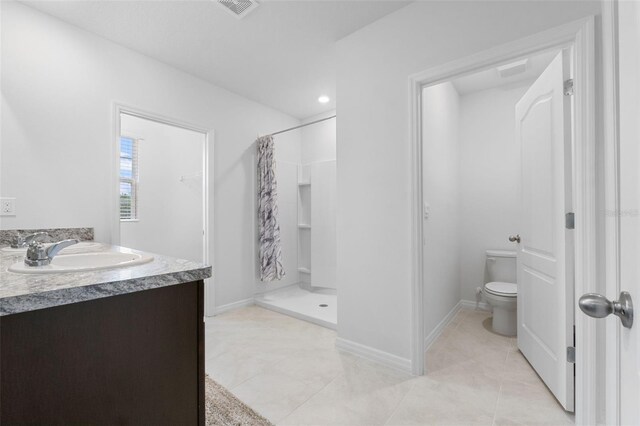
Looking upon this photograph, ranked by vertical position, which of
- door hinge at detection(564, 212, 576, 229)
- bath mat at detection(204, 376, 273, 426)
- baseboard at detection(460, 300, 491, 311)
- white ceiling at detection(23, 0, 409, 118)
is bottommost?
bath mat at detection(204, 376, 273, 426)

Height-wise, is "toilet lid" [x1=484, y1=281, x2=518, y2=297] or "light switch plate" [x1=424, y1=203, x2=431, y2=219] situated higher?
"light switch plate" [x1=424, y1=203, x2=431, y2=219]

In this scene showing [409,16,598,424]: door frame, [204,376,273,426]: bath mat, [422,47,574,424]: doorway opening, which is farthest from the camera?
[422,47,574,424]: doorway opening

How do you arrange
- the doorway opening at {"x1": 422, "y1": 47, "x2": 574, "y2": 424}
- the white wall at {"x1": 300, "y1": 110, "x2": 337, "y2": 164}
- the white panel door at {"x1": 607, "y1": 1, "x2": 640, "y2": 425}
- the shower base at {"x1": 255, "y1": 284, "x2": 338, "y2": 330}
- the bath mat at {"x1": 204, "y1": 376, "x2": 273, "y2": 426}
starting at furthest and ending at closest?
the white wall at {"x1": 300, "y1": 110, "x2": 337, "y2": 164} < the shower base at {"x1": 255, "y1": 284, "x2": 338, "y2": 330} < the doorway opening at {"x1": 422, "y1": 47, "x2": 574, "y2": 424} < the bath mat at {"x1": 204, "y1": 376, "x2": 273, "y2": 426} < the white panel door at {"x1": 607, "y1": 1, "x2": 640, "y2": 425}

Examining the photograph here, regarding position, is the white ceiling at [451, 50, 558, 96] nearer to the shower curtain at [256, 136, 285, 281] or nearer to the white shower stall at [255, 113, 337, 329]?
the white shower stall at [255, 113, 337, 329]

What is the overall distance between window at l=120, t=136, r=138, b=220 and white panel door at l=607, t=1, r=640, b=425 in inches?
171

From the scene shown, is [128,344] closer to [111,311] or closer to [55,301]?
[111,311]

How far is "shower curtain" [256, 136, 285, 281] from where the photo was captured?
3.48 m

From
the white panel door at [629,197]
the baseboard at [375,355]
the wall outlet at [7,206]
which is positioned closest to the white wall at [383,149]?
the baseboard at [375,355]

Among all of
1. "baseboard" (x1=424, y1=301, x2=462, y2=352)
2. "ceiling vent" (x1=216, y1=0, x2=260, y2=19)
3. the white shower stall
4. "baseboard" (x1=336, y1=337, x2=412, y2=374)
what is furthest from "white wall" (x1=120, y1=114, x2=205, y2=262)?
"baseboard" (x1=424, y1=301, x2=462, y2=352)

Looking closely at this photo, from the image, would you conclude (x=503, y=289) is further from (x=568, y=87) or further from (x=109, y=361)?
(x=109, y=361)

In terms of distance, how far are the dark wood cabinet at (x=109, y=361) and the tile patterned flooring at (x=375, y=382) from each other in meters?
0.89

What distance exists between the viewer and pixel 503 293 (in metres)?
2.47

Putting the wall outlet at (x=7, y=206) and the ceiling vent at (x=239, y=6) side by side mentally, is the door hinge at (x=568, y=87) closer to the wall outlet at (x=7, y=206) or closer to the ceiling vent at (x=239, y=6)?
the ceiling vent at (x=239, y=6)

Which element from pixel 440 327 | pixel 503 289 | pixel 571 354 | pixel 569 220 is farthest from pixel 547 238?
pixel 440 327
